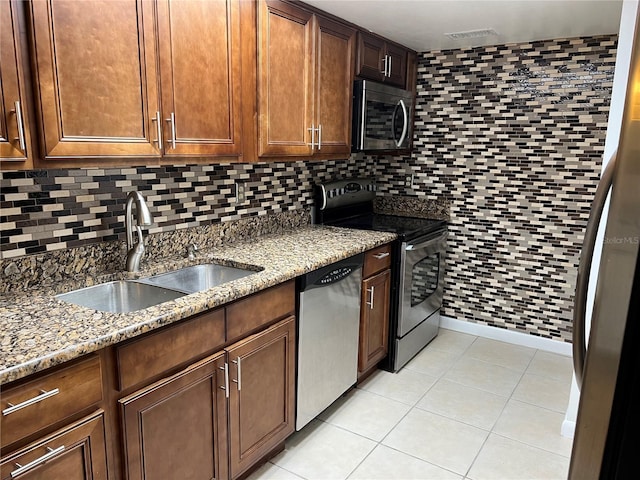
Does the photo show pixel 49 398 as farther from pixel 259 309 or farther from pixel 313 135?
pixel 313 135

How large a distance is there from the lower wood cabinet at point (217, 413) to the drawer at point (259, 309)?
0.04 metres

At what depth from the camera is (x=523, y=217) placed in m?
3.33

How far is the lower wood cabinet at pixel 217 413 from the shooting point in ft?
4.91

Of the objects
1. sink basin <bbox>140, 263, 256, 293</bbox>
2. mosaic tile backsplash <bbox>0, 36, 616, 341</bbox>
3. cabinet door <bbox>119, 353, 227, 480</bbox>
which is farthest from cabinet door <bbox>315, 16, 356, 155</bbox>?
cabinet door <bbox>119, 353, 227, 480</bbox>

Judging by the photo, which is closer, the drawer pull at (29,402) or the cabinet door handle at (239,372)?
the drawer pull at (29,402)

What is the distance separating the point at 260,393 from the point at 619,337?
154 cm

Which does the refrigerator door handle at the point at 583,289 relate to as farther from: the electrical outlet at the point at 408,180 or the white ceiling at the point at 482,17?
the electrical outlet at the point at 408,180

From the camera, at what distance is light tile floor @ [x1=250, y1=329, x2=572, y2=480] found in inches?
84.7

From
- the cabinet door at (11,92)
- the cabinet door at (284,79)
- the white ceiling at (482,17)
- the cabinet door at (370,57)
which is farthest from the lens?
the cabinet door at (370,57)

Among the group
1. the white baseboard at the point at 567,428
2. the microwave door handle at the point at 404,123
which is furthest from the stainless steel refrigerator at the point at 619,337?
the microwave door handle at the point at 404,123

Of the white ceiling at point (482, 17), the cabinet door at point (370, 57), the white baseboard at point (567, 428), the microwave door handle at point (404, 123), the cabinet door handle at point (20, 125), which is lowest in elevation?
the white baseboard at point (567, 428)

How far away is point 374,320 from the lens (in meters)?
2.83

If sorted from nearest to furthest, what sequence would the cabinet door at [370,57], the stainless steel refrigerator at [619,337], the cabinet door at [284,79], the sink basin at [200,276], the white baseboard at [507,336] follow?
the stainless steel refrigerator at [619,337], the sink basin at [200,276], the cabinet door at [284,79], the cabinet door at [370,57], the white baseboard at [507,336]

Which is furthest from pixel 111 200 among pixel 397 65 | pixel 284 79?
pixel 397 65
